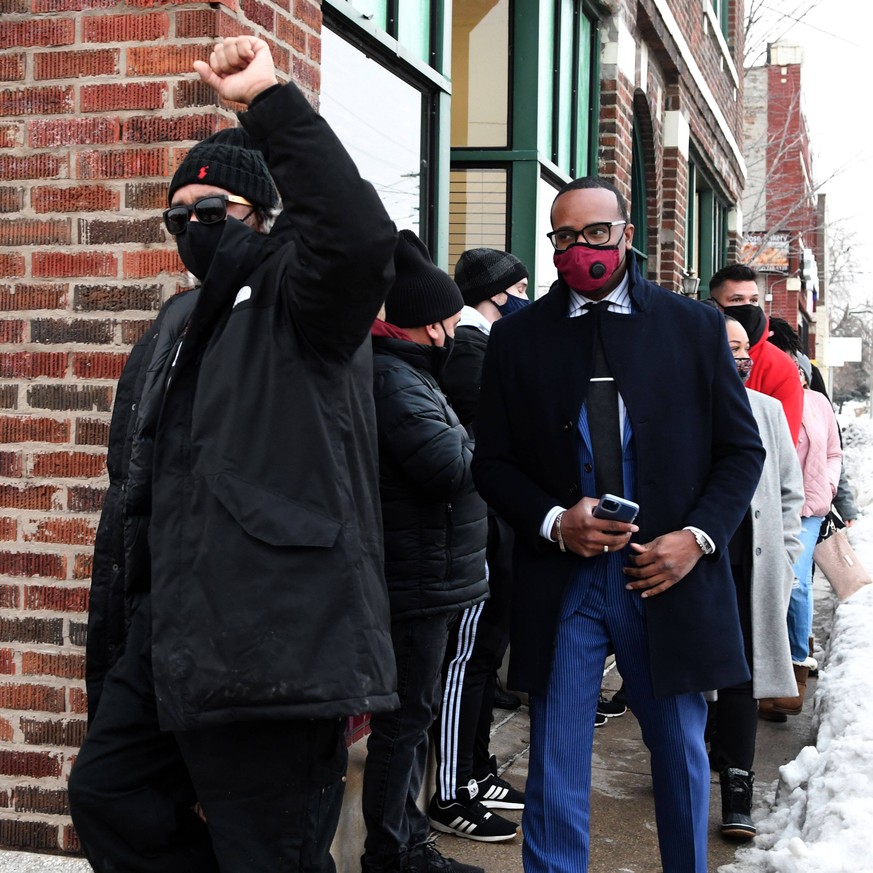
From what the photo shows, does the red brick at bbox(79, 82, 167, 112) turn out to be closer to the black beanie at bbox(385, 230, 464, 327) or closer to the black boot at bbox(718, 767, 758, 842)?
the black beanie at bbox(385, 230, 464, 327)

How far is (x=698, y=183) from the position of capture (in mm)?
15391

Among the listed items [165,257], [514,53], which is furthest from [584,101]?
[165,257]

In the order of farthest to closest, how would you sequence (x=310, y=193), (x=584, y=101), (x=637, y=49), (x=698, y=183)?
(x=698, y=183) → (x=637, y=49) → (x=584, y=101) → (x=310, y=193)

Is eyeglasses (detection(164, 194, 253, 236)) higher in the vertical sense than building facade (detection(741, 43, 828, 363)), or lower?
lower

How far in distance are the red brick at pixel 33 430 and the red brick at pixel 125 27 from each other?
1.18 metres

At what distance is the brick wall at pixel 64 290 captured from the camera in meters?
3.66

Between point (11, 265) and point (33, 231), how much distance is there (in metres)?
0.13

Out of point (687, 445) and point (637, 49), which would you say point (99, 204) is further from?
point (637, 49)

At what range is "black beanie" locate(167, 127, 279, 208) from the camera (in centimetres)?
273

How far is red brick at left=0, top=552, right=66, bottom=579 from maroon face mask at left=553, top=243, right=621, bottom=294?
179 centimetres

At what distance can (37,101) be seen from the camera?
12.4ft

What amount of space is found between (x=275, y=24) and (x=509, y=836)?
292 centimetres

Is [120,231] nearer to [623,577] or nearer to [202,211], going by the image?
[202,211]

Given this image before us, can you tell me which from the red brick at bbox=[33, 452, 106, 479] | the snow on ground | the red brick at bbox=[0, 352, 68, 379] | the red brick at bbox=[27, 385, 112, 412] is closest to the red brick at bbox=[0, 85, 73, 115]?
the red brick at bbox=[0, 352, 68, 379]
